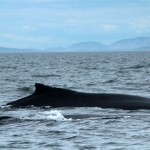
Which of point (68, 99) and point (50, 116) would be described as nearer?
point (50, 116)

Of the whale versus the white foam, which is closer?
the white foam

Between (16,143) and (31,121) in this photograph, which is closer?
(16,143)

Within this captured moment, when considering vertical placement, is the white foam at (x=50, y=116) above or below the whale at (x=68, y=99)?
below

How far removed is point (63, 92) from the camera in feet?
64.5

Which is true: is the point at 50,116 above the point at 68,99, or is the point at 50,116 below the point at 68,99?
below

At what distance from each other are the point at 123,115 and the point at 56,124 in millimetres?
2356

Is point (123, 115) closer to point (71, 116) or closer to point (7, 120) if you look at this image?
point (71, 116)

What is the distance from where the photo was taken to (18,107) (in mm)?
19734

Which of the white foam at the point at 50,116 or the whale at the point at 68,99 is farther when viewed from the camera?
the whale at the point at 68,99

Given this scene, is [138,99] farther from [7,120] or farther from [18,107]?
[7,120]

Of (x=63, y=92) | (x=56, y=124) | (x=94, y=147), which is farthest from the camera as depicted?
(x=63, y=92)

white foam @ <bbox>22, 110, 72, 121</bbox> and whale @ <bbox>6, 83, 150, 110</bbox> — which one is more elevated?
Answer: whale @ <bbox>6, 83, 150, 110</bbox>

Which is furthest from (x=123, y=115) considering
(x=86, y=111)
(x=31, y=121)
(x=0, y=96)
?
(x=0, y=96)

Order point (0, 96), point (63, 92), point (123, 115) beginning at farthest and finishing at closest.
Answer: point (0, 96) → point (63, 92) → point (123, 115)
